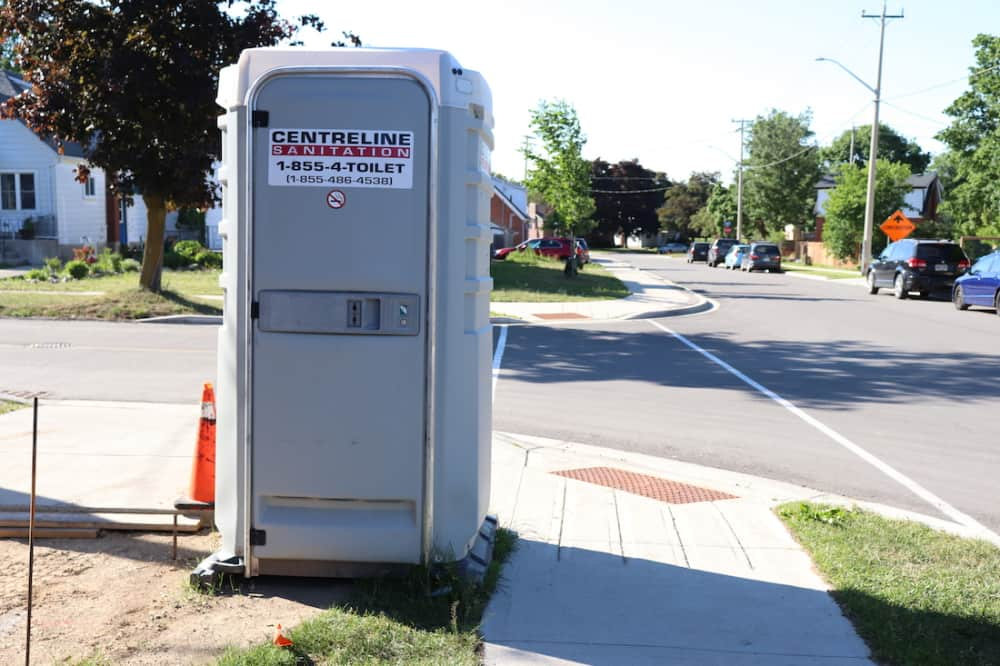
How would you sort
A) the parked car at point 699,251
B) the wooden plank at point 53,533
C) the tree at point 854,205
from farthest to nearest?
the parked car at point 699,251 → the tree at point 854,205 → the wooden plank at point 53,533

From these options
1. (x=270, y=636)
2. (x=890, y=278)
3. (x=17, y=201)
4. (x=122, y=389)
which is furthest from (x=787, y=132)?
(x=270, y=636)

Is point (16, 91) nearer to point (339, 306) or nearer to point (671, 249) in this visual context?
point (339, 306)

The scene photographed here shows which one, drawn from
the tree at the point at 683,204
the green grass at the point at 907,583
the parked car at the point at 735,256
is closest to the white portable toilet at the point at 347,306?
the green grass at the point at 907,583

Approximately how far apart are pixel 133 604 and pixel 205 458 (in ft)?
4.51

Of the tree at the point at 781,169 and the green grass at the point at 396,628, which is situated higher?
the tree at the point at 781,169

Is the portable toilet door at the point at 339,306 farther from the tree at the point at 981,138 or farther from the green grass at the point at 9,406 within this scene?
the tree at the point at 981,138

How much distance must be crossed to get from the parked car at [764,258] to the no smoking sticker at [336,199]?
49.2 metres

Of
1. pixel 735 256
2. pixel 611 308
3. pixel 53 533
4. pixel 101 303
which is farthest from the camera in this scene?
pixel 735 256

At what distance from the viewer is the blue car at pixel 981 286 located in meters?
24.0

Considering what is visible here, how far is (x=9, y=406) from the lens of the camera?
9.57 m

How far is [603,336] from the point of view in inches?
707

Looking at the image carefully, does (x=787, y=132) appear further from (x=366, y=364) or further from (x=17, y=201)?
(x=366, y=364)

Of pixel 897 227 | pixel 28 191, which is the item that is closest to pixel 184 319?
pixel 28 191

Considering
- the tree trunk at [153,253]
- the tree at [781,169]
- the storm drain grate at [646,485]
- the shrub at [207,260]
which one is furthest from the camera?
the tree at [781,169]
